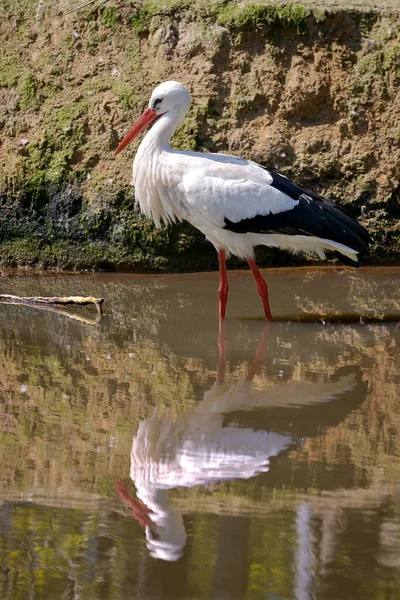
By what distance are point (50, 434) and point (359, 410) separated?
1627mm

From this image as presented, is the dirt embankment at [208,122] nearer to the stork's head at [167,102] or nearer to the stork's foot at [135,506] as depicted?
the stork's head at [167,102]

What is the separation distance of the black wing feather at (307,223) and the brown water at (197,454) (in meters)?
0.63

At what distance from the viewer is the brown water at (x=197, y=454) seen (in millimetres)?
3393

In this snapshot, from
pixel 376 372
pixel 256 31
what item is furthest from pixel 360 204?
pixel 376 372

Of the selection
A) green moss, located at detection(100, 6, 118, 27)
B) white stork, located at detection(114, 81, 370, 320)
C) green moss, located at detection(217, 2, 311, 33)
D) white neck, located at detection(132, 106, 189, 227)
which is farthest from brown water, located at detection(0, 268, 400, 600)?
green moss, located at detection(100, 6, 118, 27)

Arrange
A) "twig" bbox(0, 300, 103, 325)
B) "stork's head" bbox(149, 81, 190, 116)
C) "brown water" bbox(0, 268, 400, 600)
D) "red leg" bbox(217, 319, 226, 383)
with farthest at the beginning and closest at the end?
"stork's head" bbox(149, 81, 190, 116) → "twig" bbox(0, 300, 103, 325) → "red leg" bbox(217, 319, 226, 383) → "brown water" bbox(0, 268, 400, 600)

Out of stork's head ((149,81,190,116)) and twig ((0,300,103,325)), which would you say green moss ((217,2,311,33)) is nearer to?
stork's head ((149,81,190,116))

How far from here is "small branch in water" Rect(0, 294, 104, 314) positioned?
7.23 m

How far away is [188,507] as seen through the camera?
3.88m

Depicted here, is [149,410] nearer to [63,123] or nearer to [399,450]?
[399,450]

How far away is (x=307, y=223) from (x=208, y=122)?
7.45 ft

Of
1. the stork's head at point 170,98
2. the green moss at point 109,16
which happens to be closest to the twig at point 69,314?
the stork's head at point 170,98

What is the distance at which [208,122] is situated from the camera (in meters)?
9.12

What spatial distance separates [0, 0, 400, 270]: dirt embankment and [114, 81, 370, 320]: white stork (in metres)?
1.48
